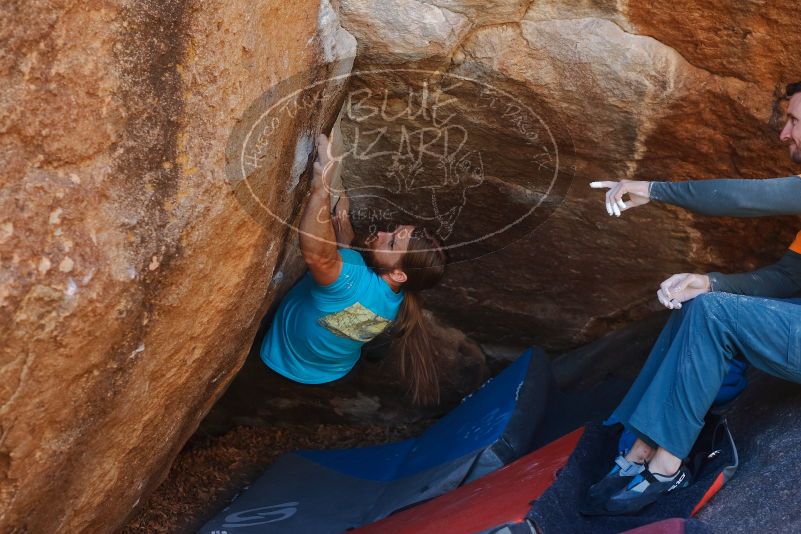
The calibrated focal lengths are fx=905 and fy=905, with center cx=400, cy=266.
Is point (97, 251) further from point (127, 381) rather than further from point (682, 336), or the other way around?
point (682, 336)

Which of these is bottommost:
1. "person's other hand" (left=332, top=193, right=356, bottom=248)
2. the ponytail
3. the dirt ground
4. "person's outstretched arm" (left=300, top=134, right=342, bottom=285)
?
the dirt ground

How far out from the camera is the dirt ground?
11.2ft

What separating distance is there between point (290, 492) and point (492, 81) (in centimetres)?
169

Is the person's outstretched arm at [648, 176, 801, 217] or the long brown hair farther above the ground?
the person's outstretched arm at [648, 176, 801, 217]

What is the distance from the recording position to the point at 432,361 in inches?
147

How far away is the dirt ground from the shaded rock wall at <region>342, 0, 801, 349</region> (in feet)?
3.22

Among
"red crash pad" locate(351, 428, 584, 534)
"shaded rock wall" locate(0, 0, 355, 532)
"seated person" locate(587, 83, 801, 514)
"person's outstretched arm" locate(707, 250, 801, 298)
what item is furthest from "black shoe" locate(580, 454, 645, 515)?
"shaded rock wall" locate(0, 0, 355, 532)

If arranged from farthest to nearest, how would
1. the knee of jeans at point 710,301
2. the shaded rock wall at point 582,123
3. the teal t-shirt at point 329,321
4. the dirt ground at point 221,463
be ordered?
the dirt ground at point 221,463
the teal t-shirt at point 329,321
the shaded rock wall at point 582,123
the knee of jeans at point 710,301

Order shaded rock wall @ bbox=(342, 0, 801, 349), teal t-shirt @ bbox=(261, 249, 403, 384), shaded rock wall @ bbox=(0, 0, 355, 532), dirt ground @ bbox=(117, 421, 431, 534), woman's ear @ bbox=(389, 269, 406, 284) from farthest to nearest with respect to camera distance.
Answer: dirt ground @ bbox=(117, 421, 431, 534), woman's ear @ bbox=(389, 269, 406, 284), teal t-shirt @ bbox=(261, 249, 403, 384), shaded rock wall @ bbox=(342, 0, 801, 349), shaded rock wall @ bbox=(0, 0, 355, 532)

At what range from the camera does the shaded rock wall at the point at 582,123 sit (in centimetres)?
265

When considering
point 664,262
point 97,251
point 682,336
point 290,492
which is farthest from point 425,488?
point 97,251

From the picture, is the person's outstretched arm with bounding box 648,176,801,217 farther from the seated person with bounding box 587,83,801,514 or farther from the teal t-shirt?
the teal t-shirt

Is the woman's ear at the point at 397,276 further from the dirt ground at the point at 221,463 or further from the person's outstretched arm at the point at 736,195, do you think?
the dirt ground at the point at 221,463
